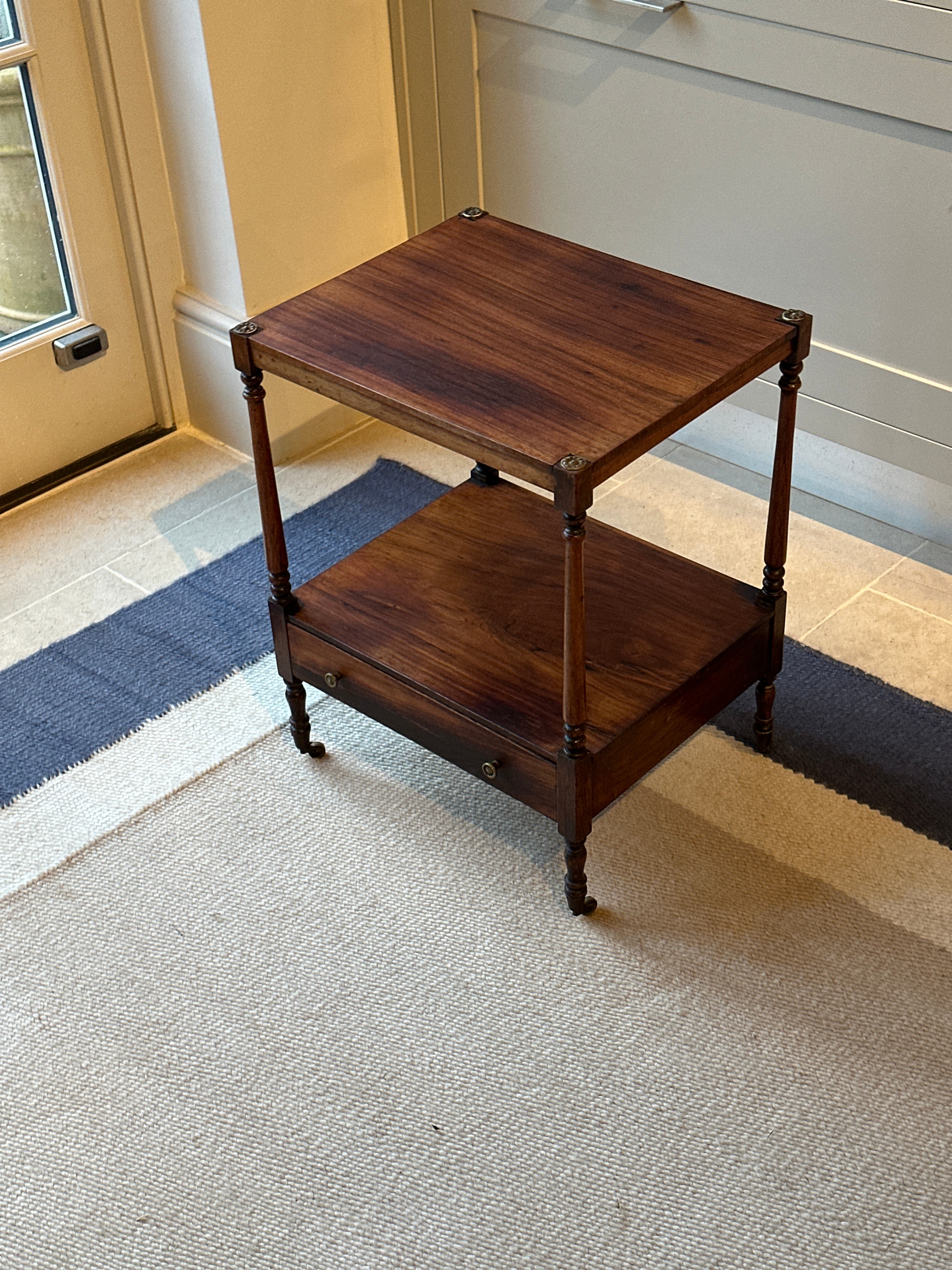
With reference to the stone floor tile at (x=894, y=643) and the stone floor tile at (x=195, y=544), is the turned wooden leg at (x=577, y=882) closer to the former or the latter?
the stone floor tile at (x=894, y=643)

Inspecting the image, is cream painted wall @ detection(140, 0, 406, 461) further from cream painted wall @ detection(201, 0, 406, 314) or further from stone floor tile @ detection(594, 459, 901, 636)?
stone floor tile @ detection(594, 459, 901, 636)

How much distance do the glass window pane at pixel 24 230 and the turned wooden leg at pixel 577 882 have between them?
1466 mm

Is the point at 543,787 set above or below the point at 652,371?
below

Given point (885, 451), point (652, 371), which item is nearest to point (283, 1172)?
point (652, 371)

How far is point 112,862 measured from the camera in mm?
1996

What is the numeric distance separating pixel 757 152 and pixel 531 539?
2.43 ft

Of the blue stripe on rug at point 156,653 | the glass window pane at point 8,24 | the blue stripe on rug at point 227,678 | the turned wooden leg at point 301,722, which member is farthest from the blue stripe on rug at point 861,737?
the glass window pane at point 8,24

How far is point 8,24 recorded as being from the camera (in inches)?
94.6

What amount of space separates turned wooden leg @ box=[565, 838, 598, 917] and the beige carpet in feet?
0.06

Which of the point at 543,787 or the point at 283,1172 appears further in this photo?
the point at 543,787

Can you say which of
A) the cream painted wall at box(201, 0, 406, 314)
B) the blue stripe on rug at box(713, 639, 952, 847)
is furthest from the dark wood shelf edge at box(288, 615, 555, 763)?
the cream painted wall at box(201, 0, 406, 314)

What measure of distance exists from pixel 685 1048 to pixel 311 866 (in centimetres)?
57

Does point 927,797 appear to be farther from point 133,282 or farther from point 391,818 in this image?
point 133,282

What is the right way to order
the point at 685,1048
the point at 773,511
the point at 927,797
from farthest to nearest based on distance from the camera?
the point at 927,797
the point at 773,511
the point at 685,1048
